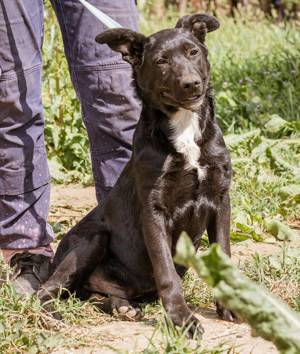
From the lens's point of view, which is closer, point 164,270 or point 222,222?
point 164,270

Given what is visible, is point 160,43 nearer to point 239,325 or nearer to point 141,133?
point 141,133

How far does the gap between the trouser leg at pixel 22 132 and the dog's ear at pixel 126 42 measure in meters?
0.56

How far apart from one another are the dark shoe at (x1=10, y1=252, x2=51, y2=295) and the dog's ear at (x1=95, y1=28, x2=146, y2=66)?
112 centimetres

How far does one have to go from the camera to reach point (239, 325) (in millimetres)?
3197

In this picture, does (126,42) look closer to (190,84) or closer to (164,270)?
(190,84)

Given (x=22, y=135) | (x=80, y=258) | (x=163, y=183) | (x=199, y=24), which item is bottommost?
(x=80, y=258)

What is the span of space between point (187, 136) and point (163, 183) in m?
0.22

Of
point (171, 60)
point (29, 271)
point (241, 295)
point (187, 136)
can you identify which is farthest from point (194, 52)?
point (241, 295)

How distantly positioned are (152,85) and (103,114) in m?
0.70

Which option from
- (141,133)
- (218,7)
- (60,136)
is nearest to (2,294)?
(141,133)

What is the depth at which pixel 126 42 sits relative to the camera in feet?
11.5

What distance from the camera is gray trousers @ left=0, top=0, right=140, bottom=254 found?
3.87 m

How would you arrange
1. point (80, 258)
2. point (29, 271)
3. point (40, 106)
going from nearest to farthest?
point (80, 258) < point (29, 271) < point (40, 106)

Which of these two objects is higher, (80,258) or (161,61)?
(161,61)
